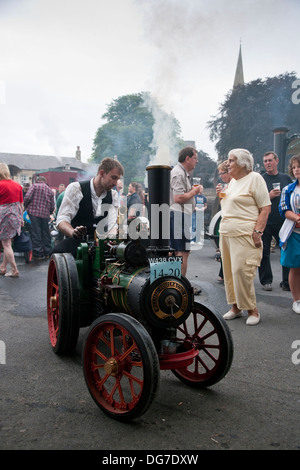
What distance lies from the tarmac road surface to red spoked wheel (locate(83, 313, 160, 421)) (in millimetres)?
97

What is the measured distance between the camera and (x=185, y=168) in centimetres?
493

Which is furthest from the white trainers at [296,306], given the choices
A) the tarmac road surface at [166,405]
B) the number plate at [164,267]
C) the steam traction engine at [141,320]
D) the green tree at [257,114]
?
the green tree at [257,114]

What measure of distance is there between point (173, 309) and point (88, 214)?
1695 mm

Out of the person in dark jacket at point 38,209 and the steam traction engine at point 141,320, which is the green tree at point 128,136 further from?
the steam traction engine at point 141,320

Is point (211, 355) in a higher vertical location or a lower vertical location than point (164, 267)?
lower

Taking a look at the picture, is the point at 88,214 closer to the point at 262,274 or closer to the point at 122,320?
the point at 122,320

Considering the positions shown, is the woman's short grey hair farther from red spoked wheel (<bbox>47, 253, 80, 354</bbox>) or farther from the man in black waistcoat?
red spoked wheel (<bbox>47, 253, 80, 354</bbox>)

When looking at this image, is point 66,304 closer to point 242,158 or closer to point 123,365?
point 123,365

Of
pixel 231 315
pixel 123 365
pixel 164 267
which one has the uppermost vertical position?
pixel 164 267

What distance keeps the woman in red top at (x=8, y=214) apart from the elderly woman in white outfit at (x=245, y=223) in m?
3.92

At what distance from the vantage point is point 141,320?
245 cm

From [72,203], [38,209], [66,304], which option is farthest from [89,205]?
[38,209]

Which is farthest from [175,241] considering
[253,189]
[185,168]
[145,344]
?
[145,344]

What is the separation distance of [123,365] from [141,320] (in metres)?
0.29
